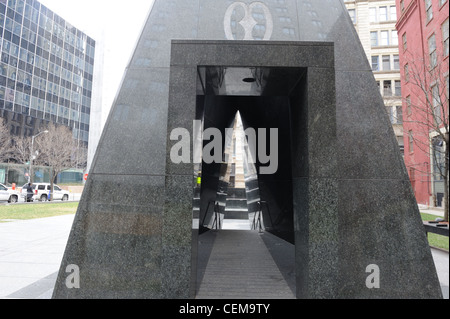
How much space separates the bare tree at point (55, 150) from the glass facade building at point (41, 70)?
655 cm

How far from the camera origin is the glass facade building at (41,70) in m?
46.1

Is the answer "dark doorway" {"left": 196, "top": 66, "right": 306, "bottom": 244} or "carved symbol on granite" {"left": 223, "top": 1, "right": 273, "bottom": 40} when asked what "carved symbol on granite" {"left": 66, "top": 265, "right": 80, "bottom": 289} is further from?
"carved symbol on granite" {"left": 223, "top": 1, "right": 273, "bottom": 40}

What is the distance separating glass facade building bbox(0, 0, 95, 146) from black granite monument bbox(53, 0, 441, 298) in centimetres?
5005

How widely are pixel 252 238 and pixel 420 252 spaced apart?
597cm

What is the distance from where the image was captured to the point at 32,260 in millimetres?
8141

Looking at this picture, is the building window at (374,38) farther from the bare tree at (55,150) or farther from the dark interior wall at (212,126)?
the bare tree at (55,150)

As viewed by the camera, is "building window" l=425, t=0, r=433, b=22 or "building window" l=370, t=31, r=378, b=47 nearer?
"building window" l=425, t=0, r=433, b=22

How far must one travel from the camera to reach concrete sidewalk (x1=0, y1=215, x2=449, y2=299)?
541cm

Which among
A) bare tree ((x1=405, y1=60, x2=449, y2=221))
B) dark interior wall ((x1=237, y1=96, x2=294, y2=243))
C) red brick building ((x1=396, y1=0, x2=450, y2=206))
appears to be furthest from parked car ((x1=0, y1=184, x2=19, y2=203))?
red brick building ((x1=396, y1=0, x2=450, y2=206))

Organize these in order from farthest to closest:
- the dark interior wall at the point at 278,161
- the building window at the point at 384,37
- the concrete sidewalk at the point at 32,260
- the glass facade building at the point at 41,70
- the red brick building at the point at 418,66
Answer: the glass facade building at the point at 41,70, the building window at the point at 384,37, the red brick building at the point at 418,66, the dark interior wall at the point at 278,161, the concrete sidewalk at the point at 32,260

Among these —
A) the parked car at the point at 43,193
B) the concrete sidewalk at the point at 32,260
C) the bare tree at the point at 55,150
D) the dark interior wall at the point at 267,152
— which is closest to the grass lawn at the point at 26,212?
the concrete sidewalk at the point at 32,260

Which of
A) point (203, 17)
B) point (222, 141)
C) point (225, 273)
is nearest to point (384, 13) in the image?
point (222, 141)

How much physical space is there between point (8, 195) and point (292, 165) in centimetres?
3115

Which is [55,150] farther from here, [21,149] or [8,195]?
[8,195]
